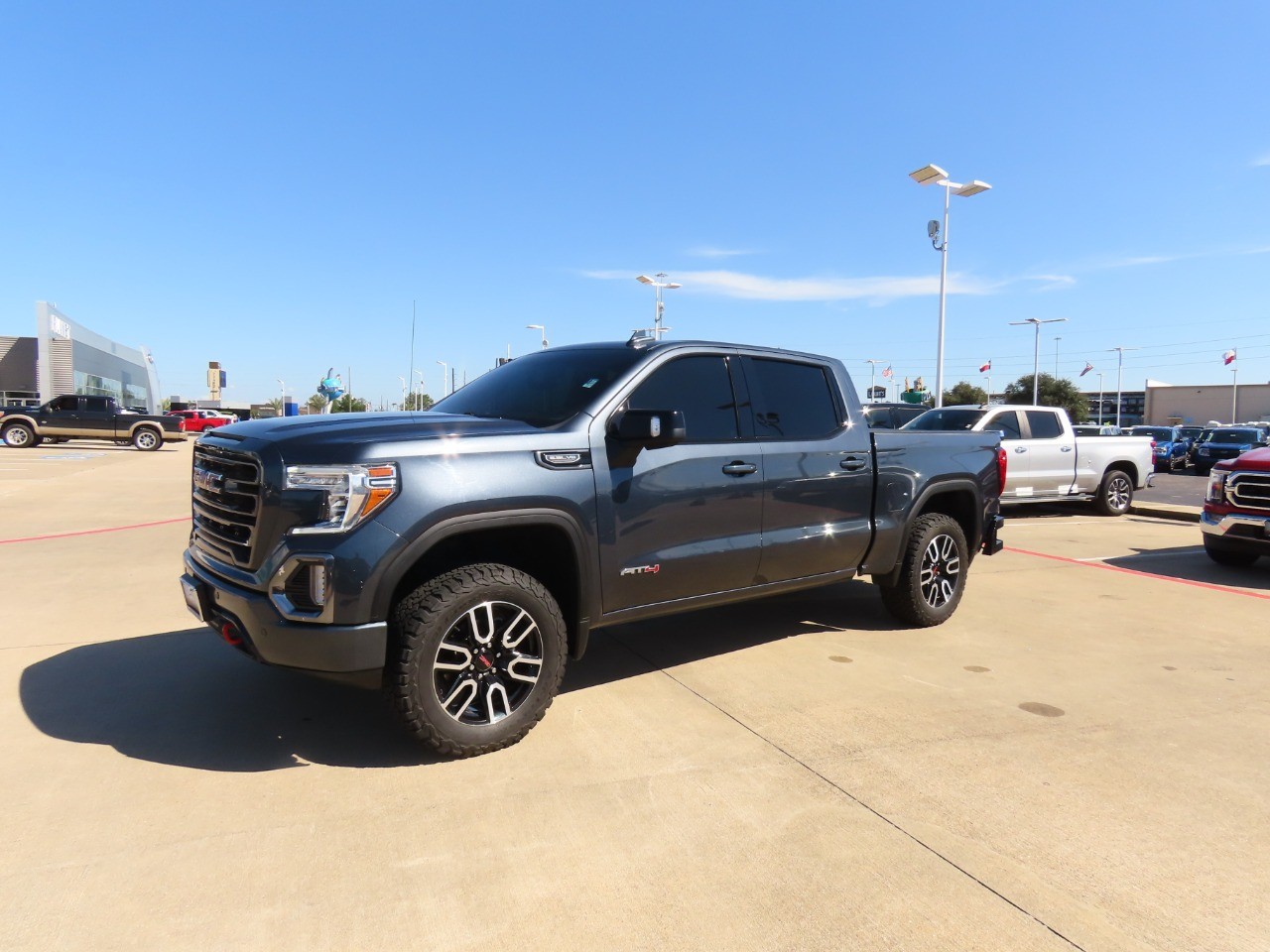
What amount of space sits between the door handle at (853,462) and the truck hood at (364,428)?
220cm

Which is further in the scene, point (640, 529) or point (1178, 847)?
point (640, 529)

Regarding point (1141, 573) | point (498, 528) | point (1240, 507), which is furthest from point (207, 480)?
point (1240, 507)

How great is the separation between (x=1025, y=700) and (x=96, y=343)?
285ft

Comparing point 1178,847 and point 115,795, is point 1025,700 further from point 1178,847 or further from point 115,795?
point 115,795

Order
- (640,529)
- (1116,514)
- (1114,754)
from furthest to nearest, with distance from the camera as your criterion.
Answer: (1116,514), (640,529), (1114,754)

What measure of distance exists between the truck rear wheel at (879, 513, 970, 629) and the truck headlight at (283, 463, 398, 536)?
153 inches

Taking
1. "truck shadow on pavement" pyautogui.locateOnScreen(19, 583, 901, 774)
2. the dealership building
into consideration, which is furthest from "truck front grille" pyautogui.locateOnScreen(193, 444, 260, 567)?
the dealership building

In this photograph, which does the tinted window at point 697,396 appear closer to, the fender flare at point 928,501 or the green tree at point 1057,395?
the fender flare at point 928,501

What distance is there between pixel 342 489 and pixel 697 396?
6.72 feet

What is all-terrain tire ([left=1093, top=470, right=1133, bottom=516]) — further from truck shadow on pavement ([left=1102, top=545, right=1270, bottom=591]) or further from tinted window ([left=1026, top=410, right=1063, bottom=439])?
truck shadow on pavement ([left=1102, top=545, right=1270, bottom=591])

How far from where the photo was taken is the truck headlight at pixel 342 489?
333cm

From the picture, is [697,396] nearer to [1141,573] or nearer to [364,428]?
[364,428]

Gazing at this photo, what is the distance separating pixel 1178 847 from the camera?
3.00 meters

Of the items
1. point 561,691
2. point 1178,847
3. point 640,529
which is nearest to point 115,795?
point 561,691
